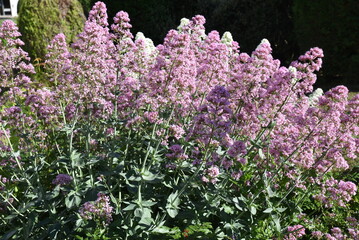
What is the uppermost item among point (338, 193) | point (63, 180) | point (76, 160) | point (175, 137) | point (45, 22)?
point (45, 22)

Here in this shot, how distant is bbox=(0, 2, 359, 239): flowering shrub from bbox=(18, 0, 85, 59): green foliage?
6.10 metres

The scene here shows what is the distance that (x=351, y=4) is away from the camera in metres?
11.3

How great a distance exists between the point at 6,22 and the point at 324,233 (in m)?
4.21

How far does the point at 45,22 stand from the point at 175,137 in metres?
7.42

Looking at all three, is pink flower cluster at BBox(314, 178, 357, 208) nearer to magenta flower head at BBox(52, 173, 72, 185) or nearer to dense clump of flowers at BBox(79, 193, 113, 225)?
dense clump of flowers at BBox(79, 193, 113, 225)

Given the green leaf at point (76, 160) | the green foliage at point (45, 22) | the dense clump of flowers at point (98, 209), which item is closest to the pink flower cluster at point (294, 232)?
the dense clump of flowers at point (98, 209)

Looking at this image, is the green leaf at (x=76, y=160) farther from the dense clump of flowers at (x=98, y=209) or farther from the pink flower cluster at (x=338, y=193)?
the pink flower cluster at (x=338, y=193)

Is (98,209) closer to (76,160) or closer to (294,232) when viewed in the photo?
(76,160)

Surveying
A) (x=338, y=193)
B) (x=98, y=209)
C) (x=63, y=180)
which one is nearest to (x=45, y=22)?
(x=63, y=180)

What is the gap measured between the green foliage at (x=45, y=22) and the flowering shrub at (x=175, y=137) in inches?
240

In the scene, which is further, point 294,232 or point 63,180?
point 294,232

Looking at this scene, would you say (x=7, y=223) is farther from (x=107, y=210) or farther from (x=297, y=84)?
(x=297, y=84)

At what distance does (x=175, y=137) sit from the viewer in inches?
169

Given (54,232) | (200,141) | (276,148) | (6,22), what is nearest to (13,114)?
(6,22)
